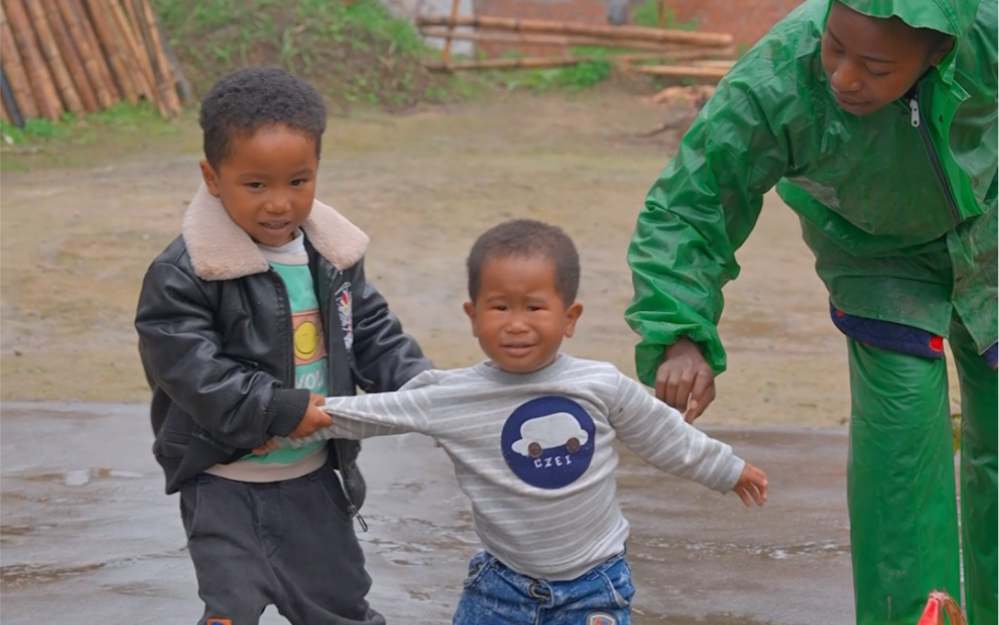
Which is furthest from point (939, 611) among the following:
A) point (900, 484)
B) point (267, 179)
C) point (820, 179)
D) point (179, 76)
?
point (179, 76)

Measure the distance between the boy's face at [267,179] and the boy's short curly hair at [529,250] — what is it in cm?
45

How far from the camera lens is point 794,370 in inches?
290

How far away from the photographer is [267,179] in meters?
3.10

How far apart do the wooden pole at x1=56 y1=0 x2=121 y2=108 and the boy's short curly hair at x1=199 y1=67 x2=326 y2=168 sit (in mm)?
10577

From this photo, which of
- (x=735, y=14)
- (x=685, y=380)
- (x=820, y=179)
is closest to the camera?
(x=685, y=380)

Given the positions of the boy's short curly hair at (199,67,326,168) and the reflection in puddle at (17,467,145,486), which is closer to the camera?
the boy's short curly hair at (199,67,326,168)

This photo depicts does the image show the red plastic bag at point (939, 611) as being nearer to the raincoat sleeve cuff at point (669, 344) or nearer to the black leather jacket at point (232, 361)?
the raincoat sleeve cuff at point (669, 344)

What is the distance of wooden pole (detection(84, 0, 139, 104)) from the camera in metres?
13.4

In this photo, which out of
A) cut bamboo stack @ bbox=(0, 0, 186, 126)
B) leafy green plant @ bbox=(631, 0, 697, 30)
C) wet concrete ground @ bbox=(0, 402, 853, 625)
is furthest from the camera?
leafy green plant @ bbox=(631, 0, 697, 30)

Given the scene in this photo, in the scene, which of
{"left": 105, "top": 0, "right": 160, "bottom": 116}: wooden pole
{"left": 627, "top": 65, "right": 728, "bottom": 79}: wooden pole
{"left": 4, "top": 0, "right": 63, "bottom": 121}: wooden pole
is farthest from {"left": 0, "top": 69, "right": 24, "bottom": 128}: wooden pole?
{"left": 627, "top": 65, "right": 728, "bottom": 79}: wooden pole

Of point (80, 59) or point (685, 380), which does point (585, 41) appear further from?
point (685, 380)

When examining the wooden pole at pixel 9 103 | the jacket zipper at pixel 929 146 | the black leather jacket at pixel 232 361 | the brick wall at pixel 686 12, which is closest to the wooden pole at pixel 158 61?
the wooden pole at pixel 9 103

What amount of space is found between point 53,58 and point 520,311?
A: 11191 millimetres

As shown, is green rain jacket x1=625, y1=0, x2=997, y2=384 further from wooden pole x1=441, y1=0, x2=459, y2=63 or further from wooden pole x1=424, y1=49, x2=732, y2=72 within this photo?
wooden pole x1=441, y1=0, x2=459, y2=63
